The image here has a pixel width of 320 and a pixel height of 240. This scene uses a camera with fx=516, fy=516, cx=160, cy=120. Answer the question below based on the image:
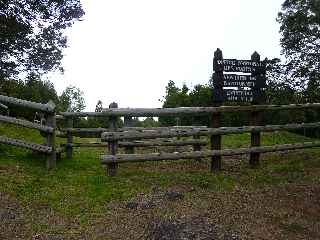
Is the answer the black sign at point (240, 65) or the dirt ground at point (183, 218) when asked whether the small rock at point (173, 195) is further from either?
the black sign at point (240, 65)

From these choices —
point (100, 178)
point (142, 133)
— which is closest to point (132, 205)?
point (100, 178)

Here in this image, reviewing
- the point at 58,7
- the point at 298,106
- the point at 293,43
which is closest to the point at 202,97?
the point at 293,43

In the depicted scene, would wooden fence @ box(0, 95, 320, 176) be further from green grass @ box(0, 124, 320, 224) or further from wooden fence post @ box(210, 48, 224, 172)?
green grass @ box(0, 124, 320, 224)

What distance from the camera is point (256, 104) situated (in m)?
13.6

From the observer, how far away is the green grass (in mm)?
10289

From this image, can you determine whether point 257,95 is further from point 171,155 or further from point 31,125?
point 31,125

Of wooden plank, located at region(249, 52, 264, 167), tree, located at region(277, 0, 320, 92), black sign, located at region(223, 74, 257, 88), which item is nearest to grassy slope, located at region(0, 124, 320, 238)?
wooden plank, located at region(249, 52, 264, 167)

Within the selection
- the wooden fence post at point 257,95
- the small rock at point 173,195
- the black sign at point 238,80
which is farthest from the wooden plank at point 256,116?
the small rock at point 173,195

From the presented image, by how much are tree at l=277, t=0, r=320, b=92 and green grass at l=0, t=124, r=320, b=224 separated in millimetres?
12513

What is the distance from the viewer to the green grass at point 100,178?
33.8 ft

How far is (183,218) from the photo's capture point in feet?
30.6

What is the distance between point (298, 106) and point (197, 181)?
3.83 meters

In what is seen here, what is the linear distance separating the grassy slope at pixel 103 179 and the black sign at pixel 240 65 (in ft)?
8.52

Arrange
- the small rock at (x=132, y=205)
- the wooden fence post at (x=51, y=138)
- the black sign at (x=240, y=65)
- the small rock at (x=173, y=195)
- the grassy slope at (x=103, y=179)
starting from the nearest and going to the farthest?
the small rock at (x=132, y=205) < the grassy slope at (x=103, y=179) < the small rock at (x=173, y=195) < the wooden fence post at (x=51, y=138) < the black sign at (x=240, y=65)
